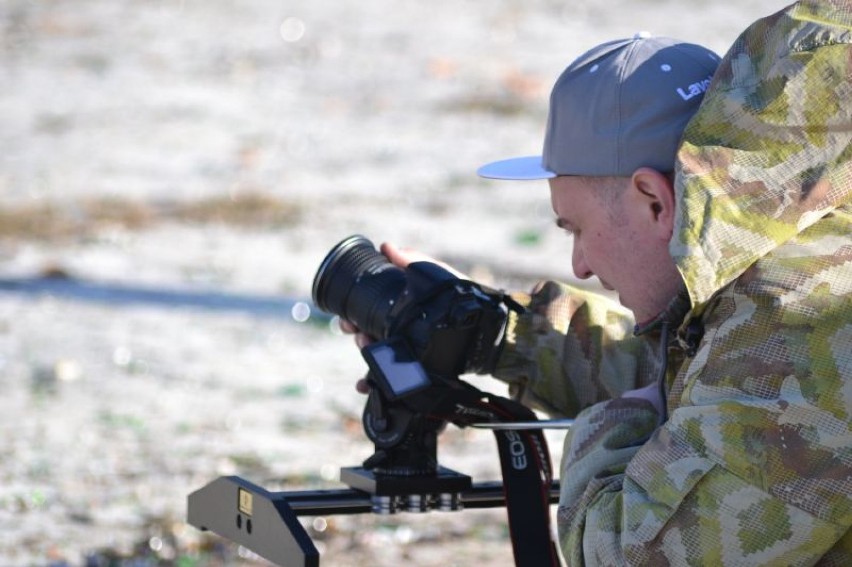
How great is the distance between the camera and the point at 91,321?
241 inches

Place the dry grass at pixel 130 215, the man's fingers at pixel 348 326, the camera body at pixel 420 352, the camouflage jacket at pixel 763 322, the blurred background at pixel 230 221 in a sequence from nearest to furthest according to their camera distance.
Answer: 1. the camouflage jacket at pixel 763 322
2. the camera body at pixel 420 352
3. the man's fingers at pixel 348 326
4. the blurred background at pixel 230 221
5. the dry grass at pixel 130 215

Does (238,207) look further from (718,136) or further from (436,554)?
(718,136)

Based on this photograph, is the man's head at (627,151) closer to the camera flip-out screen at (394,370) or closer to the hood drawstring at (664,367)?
the hood drawstring at (664,367)

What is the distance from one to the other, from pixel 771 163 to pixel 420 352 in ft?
2.66

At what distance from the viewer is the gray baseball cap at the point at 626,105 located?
2.03 meters

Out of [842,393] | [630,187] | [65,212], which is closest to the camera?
[842,393]

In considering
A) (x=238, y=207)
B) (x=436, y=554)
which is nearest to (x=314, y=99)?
(x=238, y=207)

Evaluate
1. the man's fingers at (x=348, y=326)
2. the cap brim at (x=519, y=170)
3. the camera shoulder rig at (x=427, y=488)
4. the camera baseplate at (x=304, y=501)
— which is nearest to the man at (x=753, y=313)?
the cap brim at (x=519, y=170)

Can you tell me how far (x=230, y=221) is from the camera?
306 inches

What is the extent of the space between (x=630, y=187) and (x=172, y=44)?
9865mm

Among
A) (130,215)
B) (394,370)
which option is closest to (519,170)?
(394,370)

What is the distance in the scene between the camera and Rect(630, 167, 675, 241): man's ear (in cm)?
200

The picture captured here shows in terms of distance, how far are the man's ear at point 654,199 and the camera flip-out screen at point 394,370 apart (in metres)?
0.55

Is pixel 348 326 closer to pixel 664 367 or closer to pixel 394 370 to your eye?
pixel 394 370
